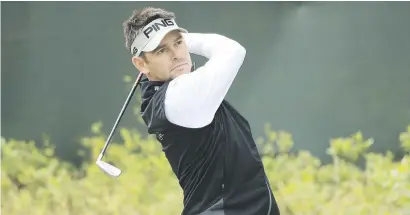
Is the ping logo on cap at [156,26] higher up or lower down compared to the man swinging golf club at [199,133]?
higher up

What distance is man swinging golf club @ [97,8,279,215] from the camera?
55.0 inches

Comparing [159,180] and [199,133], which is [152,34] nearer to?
[199,133]

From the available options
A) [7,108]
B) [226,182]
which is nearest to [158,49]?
[226,182]

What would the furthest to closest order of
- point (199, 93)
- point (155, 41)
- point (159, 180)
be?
point (159, 180), point (155, 41), point (199, 93)

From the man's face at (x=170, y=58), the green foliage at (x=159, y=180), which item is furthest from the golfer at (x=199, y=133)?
the green foliage at (x=159, y=180)

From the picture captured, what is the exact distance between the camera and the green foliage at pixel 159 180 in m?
2.66

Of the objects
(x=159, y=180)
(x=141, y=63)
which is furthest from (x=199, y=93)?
(x=159, y=180)

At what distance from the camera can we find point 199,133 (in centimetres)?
140

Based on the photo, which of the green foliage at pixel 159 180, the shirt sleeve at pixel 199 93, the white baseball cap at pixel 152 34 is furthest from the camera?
the green foliage at pixel 159 180

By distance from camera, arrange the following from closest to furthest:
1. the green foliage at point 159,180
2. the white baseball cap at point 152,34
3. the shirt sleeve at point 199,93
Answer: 1. the shirt sleeve at point 199,93
2. the white baseball cap at point 152,34
3. the green foliage at point 159,180

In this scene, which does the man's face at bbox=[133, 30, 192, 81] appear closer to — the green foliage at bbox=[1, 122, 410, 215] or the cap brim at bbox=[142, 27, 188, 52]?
the cap brim at bbox=[142, 27, 188, 52]

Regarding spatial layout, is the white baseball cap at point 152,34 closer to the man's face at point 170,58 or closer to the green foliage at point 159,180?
the man's face at point 170,58

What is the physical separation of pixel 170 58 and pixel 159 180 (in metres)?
1.52

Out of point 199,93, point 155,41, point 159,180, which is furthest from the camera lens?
point 159,180
